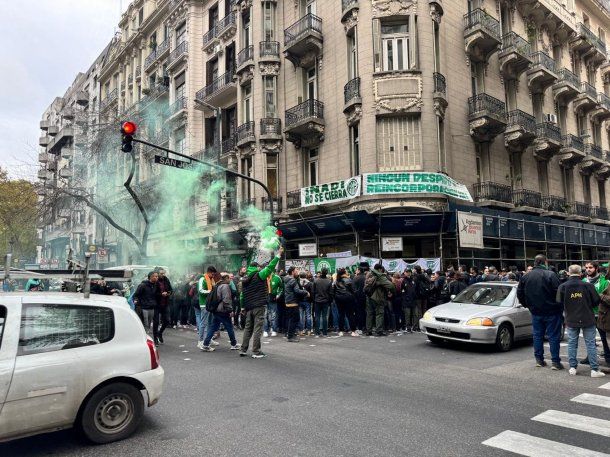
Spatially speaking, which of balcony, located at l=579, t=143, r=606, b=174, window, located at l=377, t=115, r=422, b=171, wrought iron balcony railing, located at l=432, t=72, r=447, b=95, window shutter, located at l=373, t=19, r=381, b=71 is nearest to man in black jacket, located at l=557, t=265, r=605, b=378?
window, located at l=377, t=115, r=422, b=171

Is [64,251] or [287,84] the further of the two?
[64,251]

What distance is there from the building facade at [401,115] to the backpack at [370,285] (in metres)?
5.12

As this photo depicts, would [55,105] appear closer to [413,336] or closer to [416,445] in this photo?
[413,336]

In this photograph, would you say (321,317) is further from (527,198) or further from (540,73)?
(540,73)

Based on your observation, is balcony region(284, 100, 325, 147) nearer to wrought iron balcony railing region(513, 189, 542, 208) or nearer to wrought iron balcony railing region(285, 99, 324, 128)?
wrought iron balcony railing region(285, 99, 324, 128)

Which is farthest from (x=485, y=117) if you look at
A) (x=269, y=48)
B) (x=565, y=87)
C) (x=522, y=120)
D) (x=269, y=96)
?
(x=269, y=48)

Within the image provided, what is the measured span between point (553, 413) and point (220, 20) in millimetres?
27301

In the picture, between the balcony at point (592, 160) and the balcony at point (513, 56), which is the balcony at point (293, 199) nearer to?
the balcony at point (513, 56)

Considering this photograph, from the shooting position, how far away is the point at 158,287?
11102 mm

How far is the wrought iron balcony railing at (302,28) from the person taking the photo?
68.7 ft

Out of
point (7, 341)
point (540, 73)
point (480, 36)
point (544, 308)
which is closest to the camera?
point (7, 341)

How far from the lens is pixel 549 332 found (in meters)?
7.84

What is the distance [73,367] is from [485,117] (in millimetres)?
19210

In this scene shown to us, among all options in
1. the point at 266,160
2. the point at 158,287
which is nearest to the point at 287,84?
the point at 266,160
